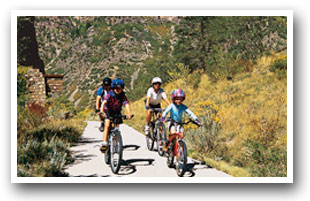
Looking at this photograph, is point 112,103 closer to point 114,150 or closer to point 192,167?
point 114,150

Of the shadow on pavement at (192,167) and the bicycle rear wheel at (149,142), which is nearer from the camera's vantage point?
the shadow on pavement at (192,167)

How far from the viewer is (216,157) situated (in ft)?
28.9

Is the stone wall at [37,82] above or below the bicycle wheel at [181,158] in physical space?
above

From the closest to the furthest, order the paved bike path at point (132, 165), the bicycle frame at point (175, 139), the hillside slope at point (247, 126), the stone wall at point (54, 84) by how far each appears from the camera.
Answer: the bicycle frame at point (175, 139) < the paved bike path at point (132, 165) < the hillside slope at point (247, 126) < the stone wall at point (54, 84)

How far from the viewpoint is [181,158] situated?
6801 millimetres

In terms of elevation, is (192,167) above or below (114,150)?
below

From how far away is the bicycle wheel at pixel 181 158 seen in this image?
21.8 feet

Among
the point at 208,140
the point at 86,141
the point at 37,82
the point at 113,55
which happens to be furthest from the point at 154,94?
the point at 113,55

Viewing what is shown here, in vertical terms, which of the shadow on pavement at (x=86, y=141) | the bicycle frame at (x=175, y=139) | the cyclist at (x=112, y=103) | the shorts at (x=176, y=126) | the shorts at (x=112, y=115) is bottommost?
the shadow on pavement at (x=86, y=141)

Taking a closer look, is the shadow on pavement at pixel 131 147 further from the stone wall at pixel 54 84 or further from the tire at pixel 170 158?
the stone wall at pixel 54 84

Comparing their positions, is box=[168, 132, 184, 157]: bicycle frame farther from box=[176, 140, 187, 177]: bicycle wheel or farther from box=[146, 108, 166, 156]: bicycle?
box=[146, 108, 166, 156]: bicycle

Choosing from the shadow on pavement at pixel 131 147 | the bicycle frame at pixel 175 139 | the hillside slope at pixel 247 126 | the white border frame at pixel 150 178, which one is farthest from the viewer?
the shadow on pavement at pixel 131 147

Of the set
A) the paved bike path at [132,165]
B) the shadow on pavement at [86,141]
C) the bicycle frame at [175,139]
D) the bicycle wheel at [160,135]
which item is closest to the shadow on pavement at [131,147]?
the paved bike path at [132,165]

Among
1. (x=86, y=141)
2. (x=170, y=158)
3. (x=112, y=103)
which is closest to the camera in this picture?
(x=112, y=103)
